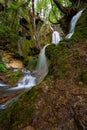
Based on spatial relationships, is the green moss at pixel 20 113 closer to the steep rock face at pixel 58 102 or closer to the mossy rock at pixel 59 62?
the steep rock face at pixel 58 102

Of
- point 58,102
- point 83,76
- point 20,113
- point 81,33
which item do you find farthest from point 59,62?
point 20,113

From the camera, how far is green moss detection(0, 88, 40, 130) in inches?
109

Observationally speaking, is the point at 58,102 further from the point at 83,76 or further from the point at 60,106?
the point at 83,76

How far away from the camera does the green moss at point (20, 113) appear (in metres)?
2.77

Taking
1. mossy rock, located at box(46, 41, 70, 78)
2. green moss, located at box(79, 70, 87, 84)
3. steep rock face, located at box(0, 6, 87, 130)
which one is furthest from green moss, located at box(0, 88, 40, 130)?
green moss, located at box(79, 70, 87, 84)

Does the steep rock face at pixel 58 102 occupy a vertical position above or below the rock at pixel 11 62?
below

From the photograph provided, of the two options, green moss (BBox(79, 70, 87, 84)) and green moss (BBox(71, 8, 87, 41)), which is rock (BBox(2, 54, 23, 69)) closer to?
green moss (BBox(71, 8, 87, 41))

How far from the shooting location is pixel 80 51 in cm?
365

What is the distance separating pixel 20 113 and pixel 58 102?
0.52 meters

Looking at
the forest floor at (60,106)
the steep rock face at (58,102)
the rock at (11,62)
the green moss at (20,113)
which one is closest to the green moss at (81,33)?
the steep rock face at (58,102)

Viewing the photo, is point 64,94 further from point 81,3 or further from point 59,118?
point 81,3

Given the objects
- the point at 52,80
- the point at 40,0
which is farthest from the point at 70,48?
the point at 40,0

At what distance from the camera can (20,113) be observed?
2.87m

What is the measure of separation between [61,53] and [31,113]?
139cm
